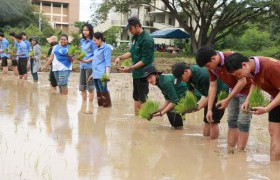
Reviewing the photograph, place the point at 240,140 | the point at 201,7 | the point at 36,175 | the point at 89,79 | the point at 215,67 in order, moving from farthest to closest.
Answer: the point at 201,7 → the point at 89,79 → the point at 240,140 → the point at 215,67 → the point at 36,175

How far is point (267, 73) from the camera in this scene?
4.36 metres

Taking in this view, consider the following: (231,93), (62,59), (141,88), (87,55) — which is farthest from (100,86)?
(231,93)

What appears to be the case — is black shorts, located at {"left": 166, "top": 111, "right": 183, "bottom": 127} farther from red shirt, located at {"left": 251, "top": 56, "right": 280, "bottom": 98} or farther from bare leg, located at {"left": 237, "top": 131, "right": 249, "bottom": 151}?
red shirt, located at {"left": 251, "top": 56, "right": 280, "bottom": 98}

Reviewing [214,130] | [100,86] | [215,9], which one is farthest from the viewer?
[215,9]

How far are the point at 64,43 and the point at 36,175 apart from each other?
19.9ft

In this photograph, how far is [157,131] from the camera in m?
6.41

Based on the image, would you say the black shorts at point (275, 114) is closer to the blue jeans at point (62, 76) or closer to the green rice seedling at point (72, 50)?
the green rice seedling at point (72, 50)

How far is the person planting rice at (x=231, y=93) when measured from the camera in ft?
15.8

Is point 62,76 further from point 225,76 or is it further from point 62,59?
point 225,76

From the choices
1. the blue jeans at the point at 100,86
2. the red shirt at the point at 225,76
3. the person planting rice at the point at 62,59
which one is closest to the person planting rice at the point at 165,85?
the red shirt at the point at 225,76

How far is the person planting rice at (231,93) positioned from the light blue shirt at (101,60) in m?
3.24

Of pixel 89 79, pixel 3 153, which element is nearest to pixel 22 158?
pixel 3 153

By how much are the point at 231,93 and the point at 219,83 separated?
2.65 ft

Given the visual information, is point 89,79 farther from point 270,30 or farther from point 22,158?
point 270,30
